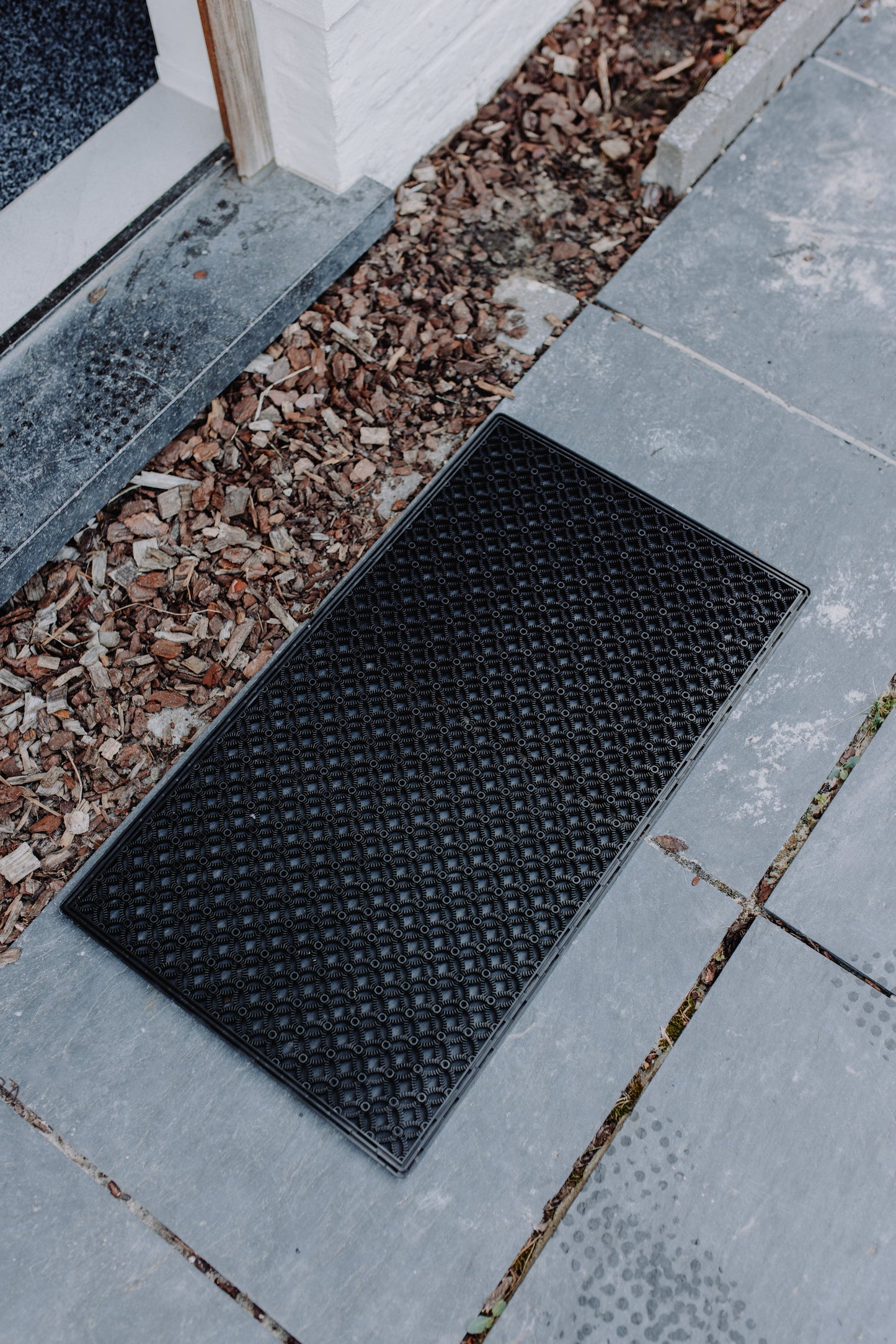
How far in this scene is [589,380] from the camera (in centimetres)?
299

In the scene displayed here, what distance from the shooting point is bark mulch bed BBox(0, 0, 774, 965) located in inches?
99.2

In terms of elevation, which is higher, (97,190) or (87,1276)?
(97,190)

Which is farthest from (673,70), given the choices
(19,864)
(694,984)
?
(19,864)

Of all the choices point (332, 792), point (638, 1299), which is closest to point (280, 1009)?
point (332, 792)

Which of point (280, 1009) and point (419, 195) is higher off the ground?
point (419, 195)

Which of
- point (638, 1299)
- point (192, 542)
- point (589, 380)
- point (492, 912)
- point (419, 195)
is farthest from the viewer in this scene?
point (419, 195)

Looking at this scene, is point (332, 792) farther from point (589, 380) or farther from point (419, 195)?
point (419, 195)

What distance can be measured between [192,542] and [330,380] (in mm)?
647

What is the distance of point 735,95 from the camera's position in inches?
129

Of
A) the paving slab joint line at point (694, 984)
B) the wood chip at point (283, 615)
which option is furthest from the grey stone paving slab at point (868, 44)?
the wood chip at point (283, 615)

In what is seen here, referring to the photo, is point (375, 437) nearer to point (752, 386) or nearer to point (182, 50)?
point (752, 386)

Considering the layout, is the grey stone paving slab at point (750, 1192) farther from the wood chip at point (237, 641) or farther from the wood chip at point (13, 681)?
the wood chip at point (13, 681)

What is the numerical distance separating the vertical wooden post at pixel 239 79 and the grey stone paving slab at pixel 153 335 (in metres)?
0.09

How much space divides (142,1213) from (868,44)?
4146 millimetres
